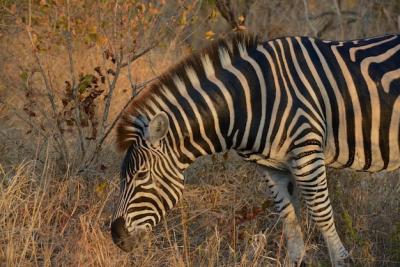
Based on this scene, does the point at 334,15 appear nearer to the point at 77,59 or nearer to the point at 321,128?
the point at 77,59

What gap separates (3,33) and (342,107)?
4794 mm

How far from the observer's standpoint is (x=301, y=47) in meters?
4.81

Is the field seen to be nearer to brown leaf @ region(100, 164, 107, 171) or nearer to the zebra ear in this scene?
brown leaf @ region(100, 164, 107, 171)

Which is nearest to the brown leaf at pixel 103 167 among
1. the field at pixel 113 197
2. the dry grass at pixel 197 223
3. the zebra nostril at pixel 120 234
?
the field at pixel 113 197

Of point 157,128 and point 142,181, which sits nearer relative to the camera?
point 157,128

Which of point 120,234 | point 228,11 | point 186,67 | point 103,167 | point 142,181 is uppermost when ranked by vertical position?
point 228,11

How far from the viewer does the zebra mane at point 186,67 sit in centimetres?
464

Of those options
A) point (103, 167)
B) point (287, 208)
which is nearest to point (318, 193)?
point (287, 208)

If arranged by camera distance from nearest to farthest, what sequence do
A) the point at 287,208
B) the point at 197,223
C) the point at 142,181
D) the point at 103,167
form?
1. the point at 142,181
2. the point at 287,208
3. the point at 197,223
4. the point at 103,167

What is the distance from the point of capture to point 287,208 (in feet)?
16.7

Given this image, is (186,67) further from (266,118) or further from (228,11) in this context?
(228,11)

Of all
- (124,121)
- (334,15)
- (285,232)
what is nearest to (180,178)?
(124,121)

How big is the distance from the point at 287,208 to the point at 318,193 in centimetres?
44

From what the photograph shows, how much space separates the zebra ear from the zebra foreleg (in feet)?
2.87
